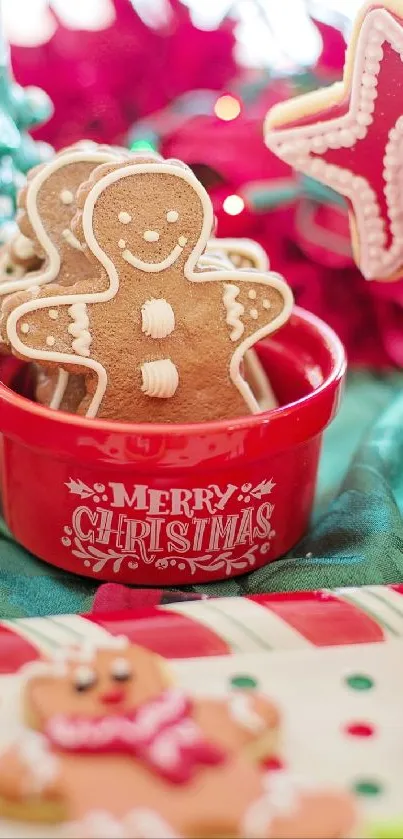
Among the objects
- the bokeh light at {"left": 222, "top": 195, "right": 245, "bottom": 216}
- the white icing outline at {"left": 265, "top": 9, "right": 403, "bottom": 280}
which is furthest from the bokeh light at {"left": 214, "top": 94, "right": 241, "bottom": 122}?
the white icing outline at {"left": 265, "top": 9, "right": 403, "bottom": 280}

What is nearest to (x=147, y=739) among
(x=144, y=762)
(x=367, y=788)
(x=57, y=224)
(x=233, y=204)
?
(x=144, y=762)

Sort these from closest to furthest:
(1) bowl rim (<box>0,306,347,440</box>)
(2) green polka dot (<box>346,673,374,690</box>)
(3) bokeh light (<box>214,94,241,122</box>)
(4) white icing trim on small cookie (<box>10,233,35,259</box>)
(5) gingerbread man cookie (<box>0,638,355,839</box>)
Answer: (5) gingerbread man cookie (<box>0,638,355,839</box>) < (2) green polka dot (<box>346,673,374,690</box>) < (1) bowl rim (<box>0,306,347,440</box>) < (4) white icing trim on small cookie (<box>10,233,35,259</box>) < (3) bokeh light (<box>214,94,241,122</box>)

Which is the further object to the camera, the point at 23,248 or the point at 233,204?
the point at 233,204

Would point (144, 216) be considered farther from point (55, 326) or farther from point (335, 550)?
point (335, 550)

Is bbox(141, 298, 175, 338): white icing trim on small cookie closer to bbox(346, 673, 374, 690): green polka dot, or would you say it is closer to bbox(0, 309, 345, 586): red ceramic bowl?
bbox(0, 309, 345, 586): red ceramic bowl

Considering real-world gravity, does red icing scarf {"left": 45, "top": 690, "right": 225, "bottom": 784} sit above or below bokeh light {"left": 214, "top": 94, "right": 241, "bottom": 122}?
below

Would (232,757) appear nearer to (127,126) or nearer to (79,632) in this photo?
(79,632)

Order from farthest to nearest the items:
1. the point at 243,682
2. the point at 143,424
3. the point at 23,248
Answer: the point at 23,248 → the point at 143,424 → the point at 243,682
